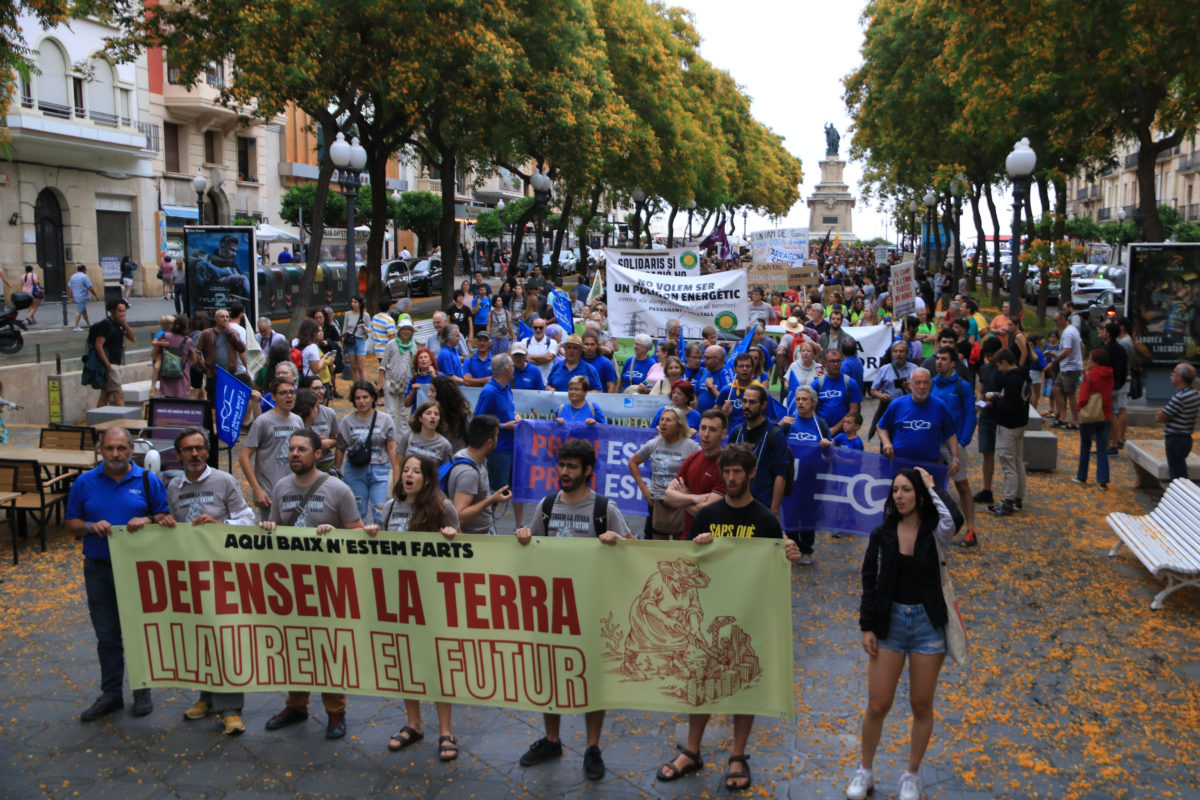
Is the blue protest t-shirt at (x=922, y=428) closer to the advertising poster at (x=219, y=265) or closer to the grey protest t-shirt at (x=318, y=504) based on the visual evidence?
the grey protest t-shirt at (x=318, y=504)

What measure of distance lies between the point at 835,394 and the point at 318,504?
535 centimetres

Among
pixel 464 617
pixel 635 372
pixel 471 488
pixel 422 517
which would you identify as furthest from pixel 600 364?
pixel 464 617

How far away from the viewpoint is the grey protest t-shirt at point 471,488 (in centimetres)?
615

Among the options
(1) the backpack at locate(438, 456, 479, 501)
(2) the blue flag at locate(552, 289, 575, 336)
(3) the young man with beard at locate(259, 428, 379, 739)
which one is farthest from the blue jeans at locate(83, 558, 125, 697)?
(2) the blue flag at locate(552, 289, 575, 336)

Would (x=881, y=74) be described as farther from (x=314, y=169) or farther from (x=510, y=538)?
(x=314, y=169)

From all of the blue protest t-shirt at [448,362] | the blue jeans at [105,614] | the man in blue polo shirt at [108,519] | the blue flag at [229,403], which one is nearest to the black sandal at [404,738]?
the man in blue polo shirt at [108,519]

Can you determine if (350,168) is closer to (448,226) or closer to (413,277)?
(448,226)

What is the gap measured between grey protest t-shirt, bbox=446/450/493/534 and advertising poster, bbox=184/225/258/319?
13498 millimetres

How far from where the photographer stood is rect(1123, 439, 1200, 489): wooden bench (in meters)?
10.8

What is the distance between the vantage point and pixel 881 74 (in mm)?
31578

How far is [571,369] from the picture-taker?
10.7 meters

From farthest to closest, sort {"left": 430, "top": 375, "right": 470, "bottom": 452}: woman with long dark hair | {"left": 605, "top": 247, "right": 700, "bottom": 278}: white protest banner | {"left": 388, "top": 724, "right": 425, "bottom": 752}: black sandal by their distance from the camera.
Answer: {"left": 605, "top": 247, "right": 700, "bottom": 278}: white protest banner → {"left": 430, "top": 375, "right": 470, "bottom": 452}: woman with long dark hair → {"left": 388, "top": 724, "right": 425, "bottom": 752}: black sandal

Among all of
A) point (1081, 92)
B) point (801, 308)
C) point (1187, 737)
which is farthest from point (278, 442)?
point (1081, 92)

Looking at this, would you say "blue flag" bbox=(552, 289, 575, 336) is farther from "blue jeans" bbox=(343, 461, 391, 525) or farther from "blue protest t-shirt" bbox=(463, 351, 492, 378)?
"blue jeans" bbox=(343, 461, 391, 525)
